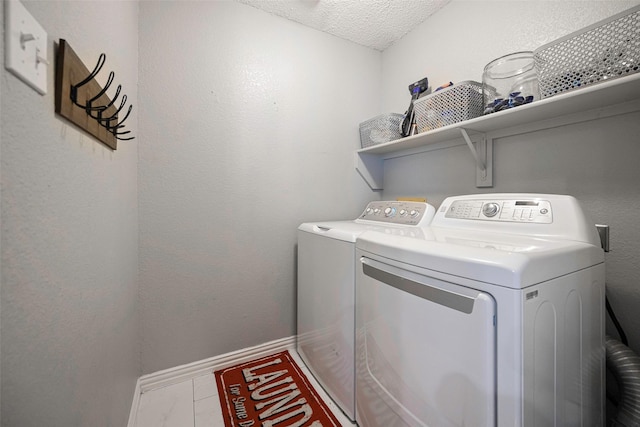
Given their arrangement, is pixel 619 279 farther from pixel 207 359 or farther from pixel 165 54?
pixel 165 54

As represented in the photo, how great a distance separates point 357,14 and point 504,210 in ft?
5.37

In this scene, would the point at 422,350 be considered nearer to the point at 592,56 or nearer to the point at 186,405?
the point at 592,56

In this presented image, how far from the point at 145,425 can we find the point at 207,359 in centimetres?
41

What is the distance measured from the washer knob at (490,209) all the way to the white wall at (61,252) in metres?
1.42

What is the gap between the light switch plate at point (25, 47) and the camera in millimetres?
407

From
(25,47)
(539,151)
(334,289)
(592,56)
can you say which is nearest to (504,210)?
(539,151)

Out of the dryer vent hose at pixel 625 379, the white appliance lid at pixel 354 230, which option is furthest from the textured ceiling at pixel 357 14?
the dryer vent hose at pixel 625 379

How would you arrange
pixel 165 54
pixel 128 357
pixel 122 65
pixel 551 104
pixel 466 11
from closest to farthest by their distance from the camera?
pixel 551 104 → pixel 122 65 → pixel 128 357 → pixel 165 54 → pixel 466 11

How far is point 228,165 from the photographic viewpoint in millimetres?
1627

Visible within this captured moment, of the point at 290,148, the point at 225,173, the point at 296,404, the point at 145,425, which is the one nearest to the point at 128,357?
the point at 145,425

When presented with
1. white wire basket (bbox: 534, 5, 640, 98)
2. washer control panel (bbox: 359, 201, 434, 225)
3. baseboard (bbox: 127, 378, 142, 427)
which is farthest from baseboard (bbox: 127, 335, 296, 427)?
white wire basket (bbox: 534, 5, 640, 98)

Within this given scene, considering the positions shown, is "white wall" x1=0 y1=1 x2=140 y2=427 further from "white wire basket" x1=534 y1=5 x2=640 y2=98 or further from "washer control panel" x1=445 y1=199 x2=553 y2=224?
"white wire basket" x1=534 y1=5 x2=640 y2=98

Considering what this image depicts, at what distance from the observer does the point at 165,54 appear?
4.76 feet

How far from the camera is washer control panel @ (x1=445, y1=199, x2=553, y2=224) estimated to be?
37.4 inches
